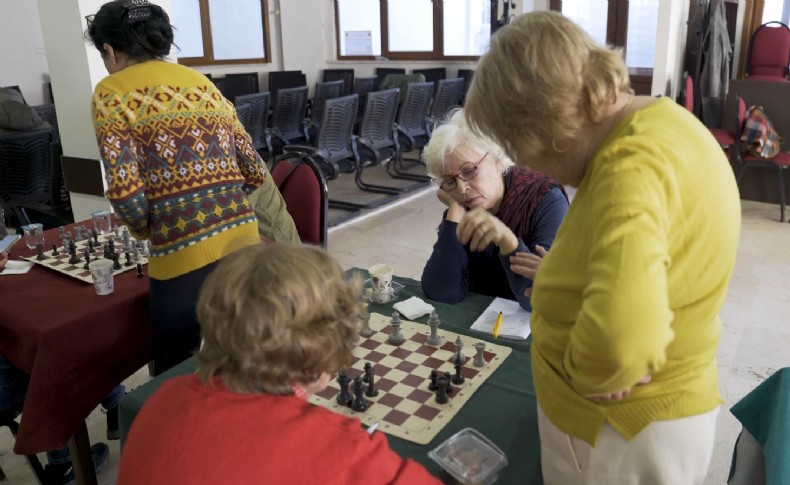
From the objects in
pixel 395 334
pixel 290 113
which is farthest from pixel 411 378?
pixel 290 113

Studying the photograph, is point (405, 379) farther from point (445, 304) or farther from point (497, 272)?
point (497, 272)

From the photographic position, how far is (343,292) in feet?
2.88

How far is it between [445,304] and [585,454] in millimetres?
814

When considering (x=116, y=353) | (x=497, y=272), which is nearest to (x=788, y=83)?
(x=497, y=272)

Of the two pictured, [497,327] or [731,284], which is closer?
[497,327]

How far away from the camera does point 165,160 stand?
5.72 feet

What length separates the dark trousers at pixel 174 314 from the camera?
1.83 meters

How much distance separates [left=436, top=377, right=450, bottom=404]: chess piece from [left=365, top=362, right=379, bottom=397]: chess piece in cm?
13

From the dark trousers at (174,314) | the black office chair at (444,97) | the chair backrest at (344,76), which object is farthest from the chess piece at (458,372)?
the chair backrest at (344,76)

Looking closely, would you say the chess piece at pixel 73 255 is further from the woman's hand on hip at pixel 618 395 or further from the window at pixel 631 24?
the window at pixel 631 24

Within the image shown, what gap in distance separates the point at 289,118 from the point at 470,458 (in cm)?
477

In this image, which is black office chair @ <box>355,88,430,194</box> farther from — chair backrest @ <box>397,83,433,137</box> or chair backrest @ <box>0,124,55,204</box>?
chair backrest @ <box>0,124,55,204</box>

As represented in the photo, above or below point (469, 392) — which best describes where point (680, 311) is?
above

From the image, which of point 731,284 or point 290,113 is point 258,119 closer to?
point 290,113
